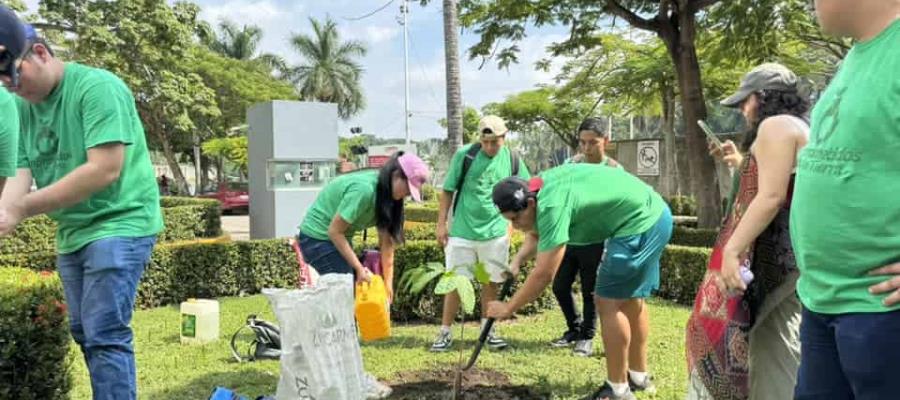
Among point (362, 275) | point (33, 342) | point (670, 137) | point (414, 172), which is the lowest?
point (33, 342)

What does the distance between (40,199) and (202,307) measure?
10.1 feet

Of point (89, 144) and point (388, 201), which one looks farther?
point (388, 201)

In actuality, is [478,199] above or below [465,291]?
above

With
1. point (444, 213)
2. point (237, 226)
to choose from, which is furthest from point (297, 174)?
point (237, 226)

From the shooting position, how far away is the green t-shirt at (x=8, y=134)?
228cm

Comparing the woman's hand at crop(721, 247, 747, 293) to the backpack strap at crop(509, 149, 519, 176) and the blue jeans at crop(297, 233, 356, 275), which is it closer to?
the blue jeans at crop(297, 233, 356, 275)

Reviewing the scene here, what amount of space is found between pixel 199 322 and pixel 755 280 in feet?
13.3

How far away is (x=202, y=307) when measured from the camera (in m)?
5.02

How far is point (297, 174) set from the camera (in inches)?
443

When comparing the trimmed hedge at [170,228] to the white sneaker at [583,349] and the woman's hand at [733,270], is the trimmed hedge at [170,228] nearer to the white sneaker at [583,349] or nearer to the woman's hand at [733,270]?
the white sneaker at [583,349]

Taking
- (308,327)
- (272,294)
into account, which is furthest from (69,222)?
(308,327)

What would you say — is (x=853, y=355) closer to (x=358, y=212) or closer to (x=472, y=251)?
(x=358, y=212)

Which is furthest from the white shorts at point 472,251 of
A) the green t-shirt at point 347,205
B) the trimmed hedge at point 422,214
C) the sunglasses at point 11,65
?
the trimmed hedge at point 422,214

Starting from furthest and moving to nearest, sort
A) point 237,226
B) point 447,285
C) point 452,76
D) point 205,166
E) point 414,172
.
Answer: point 205,166 < point 237,226 < point 452,76 < point 414,172 < point 447,285
